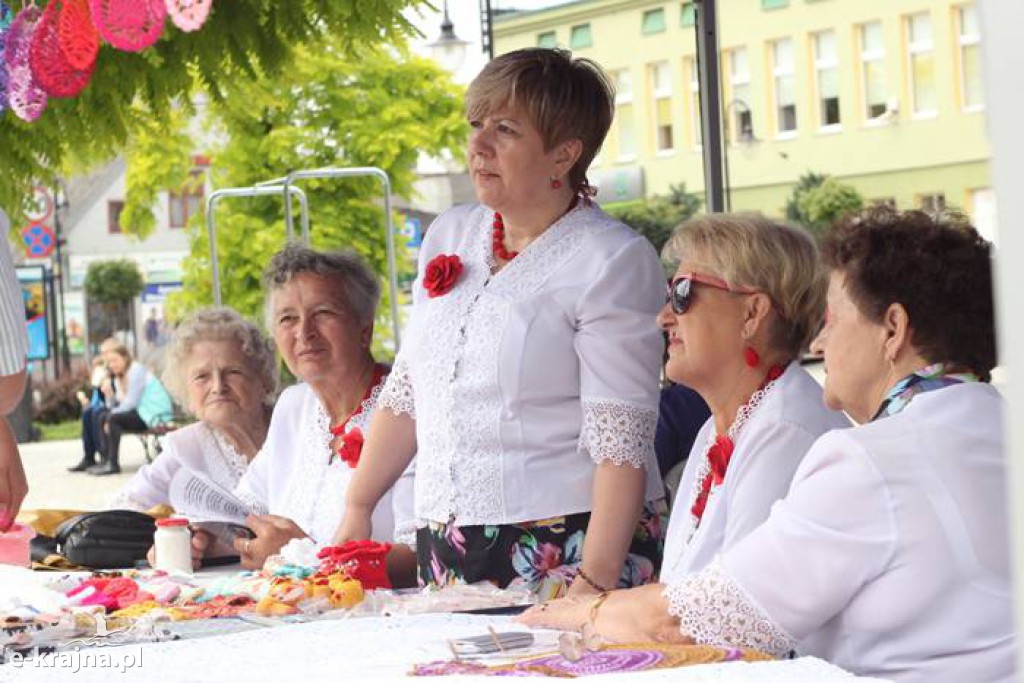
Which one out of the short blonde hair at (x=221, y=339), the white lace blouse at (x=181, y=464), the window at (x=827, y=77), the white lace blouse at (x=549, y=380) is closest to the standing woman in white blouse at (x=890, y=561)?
the white lace blouse at (x=549, y=380)

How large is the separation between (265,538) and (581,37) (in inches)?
118

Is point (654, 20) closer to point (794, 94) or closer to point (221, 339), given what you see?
point (221, 339)

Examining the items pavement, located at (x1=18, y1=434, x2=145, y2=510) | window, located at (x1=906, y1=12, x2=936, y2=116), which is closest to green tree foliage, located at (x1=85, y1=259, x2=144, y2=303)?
pavement, located at (x1=18, y1=434, x2=145, y2=510)

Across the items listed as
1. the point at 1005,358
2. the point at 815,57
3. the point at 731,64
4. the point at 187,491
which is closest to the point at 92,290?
the point at 815,57

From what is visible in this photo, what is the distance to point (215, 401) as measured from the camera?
4938 millimetres

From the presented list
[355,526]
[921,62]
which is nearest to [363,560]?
[355,526]

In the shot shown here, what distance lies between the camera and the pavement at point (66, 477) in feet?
45.7

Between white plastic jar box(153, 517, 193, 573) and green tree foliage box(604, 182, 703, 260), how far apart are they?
3.60 m

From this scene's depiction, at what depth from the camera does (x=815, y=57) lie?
13133 mm

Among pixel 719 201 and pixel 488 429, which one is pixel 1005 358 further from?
pixel 719 201

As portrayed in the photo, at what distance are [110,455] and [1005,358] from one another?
17021 millimetres

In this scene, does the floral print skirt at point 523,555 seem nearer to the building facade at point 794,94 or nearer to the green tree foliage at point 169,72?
the building facade at point 794,94

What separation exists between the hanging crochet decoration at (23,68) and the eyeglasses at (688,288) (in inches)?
110

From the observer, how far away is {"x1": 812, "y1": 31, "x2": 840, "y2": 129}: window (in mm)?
12523
